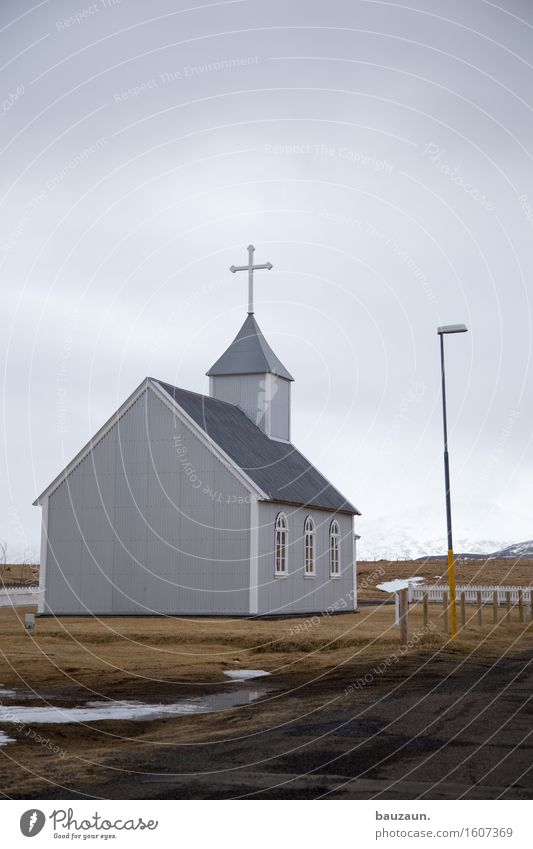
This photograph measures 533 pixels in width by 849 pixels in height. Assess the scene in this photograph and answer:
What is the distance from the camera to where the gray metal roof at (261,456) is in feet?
108

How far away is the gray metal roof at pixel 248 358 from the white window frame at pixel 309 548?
21.4ft

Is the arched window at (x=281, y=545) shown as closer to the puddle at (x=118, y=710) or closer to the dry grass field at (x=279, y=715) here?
the dry grass field at (x=279, y=715)

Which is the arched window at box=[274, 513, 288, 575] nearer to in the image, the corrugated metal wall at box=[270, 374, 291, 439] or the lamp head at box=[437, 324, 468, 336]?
the corrugated metal wall at box=[270, 374, 291, 439]

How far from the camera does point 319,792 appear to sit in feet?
27.5

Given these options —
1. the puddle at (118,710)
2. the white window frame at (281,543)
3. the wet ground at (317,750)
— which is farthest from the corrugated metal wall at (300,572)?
the puddle at (118,710)

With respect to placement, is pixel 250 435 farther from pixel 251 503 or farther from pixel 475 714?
pixel 475 714

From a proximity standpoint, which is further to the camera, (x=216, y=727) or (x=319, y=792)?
(x=216, y=727)

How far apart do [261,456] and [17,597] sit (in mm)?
13290

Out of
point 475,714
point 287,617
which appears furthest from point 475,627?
point 475,714

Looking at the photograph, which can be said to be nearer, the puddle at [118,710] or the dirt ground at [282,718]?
the dirt ground at [282,718]

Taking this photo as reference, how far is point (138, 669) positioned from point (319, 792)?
1160 cm

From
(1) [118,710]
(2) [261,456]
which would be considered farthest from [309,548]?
(1) [118,710]

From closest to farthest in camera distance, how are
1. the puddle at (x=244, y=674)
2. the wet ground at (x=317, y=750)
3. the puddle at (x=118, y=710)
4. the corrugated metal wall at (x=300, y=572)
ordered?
1. the wet ground at (x=317, y=750)
2. the puddle at (x=118, y=710)
3. the puddle at (x=244, y=674)
4. the corrugated metal wall at (x=300, y=572)

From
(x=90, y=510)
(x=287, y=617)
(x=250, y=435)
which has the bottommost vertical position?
(x=287, y=617)
